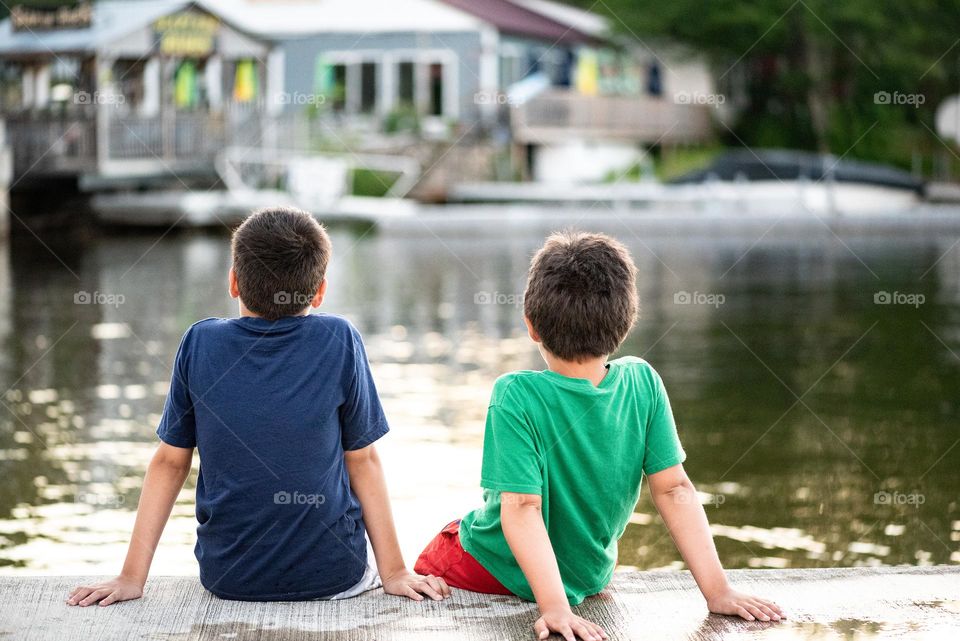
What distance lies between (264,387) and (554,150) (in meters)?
25.9

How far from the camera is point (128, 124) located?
2277 cm

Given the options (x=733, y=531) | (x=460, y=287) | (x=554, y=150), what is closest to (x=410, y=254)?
(x=460, y=287)

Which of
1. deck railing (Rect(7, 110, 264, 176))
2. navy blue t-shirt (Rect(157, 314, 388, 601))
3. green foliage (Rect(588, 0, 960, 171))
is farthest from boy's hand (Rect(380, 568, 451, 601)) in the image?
green foliage (Rect(588, 0, 960, 171))

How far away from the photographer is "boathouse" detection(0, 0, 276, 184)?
22.3 meters

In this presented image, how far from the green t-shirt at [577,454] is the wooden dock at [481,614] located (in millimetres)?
128

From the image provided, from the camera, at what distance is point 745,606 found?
254 centimetres

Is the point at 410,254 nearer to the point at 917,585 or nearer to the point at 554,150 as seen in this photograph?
the point at 554,150

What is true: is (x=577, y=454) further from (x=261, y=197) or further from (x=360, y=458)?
(x=261, y=197)

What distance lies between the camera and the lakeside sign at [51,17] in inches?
938

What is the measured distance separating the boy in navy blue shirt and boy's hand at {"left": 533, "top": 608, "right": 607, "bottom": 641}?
1.51 feet

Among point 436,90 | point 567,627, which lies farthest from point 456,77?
point 567,627

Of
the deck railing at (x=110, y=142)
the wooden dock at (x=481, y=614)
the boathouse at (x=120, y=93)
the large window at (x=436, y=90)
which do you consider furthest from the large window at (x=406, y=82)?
the wooden dock at (x=481, y=614)

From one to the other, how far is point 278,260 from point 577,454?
0.68 meters

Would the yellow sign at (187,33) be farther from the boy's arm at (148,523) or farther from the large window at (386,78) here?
the boy's arm at (148,523)
